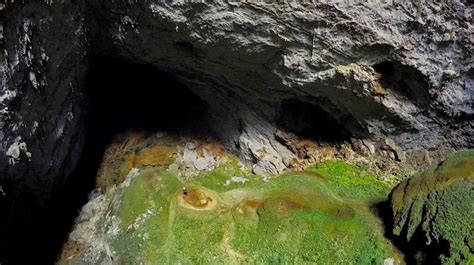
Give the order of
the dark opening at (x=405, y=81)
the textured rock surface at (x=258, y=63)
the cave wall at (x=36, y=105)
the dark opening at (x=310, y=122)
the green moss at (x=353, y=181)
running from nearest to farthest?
the cave wall at (x=36, y=105), the textured rock surface at (x=258, y=63), the dark opening at (x=405, y=81), the green moss at (x=353, y=181), the dark opening at (x=310, y=122)

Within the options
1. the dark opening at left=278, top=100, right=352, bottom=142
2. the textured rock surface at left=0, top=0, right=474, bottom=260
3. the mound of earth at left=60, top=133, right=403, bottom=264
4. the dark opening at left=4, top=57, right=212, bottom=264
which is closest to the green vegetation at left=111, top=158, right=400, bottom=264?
the mound of earth at left=60, top=133, right=403, bottom=264

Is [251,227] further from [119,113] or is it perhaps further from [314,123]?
[119,113]

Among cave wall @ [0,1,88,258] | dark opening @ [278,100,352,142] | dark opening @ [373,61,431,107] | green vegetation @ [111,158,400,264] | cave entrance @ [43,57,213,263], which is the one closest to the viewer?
cave wall @ [0,1,88,258]

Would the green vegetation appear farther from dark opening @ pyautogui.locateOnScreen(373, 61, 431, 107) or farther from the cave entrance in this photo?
the cave entrance

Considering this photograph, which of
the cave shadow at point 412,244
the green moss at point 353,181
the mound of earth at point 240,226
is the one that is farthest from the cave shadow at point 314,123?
the cave shadow at point 412,244

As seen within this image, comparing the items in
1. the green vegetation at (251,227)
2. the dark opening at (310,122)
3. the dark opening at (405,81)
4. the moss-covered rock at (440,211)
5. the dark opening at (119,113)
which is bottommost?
the dark opening at (119,113)

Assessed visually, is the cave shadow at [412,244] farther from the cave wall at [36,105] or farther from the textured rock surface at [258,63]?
the cave wall at [36,105]
